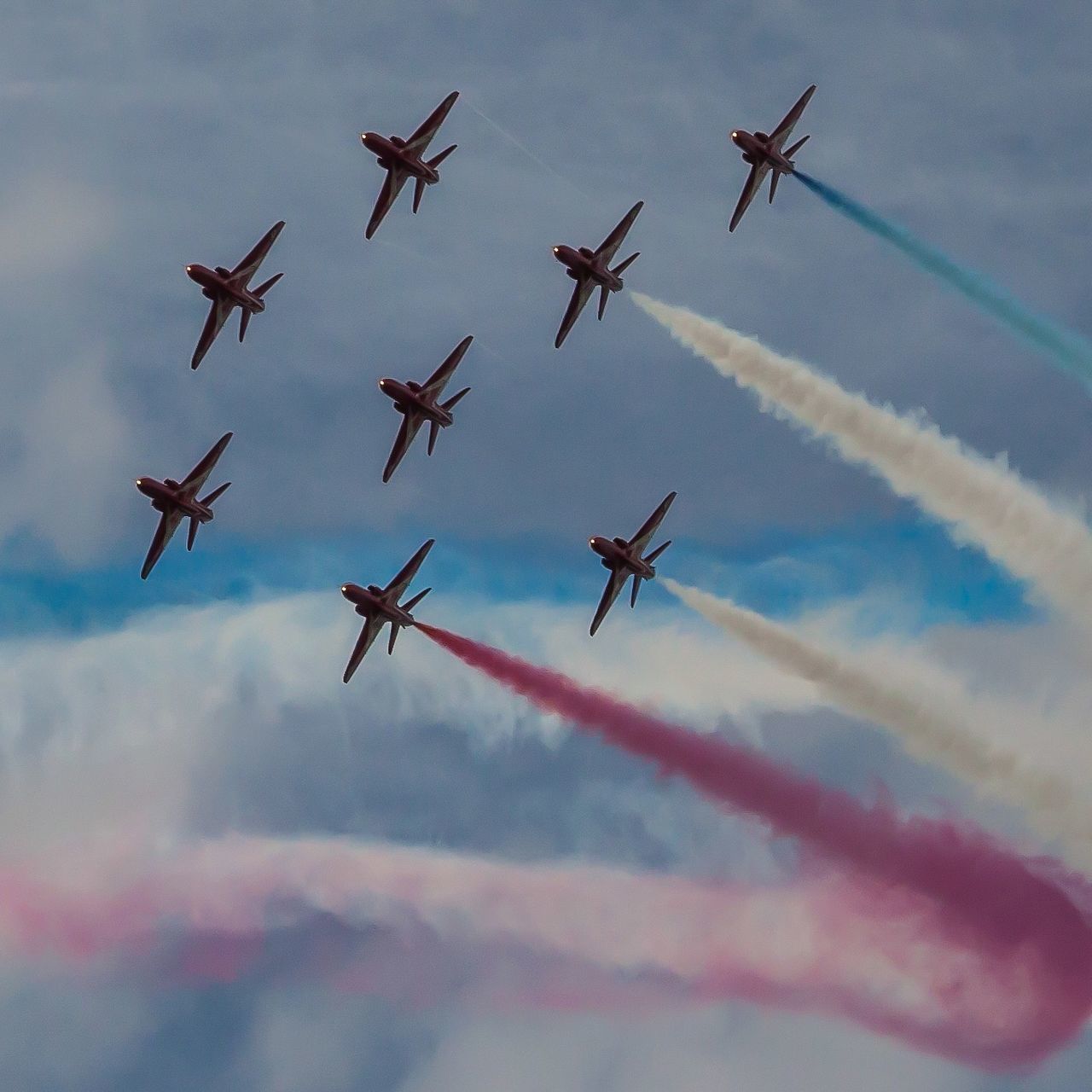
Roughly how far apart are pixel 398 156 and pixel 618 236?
11.0m

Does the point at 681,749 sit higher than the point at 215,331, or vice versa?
the point at 215,331

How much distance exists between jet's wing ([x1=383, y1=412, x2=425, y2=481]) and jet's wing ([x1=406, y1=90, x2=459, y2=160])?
12.3m

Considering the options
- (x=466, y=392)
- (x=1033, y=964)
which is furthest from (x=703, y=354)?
(x=1033, y=964)

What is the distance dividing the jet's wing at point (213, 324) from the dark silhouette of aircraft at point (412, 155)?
9.56 metres

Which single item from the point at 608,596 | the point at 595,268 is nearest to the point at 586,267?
the point at 595,268

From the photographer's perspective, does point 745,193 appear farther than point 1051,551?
Yes

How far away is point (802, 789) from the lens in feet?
244

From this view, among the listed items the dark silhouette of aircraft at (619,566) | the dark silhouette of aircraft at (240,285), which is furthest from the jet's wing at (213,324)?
the dark silhouette of aircraft at (619,566)

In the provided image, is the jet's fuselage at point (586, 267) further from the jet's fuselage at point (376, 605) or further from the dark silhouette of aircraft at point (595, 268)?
the jet's fuselage at point (376, 605)

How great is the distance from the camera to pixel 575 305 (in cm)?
8138

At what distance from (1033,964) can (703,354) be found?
1223 inches

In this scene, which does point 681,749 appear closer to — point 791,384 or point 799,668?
point 799,668

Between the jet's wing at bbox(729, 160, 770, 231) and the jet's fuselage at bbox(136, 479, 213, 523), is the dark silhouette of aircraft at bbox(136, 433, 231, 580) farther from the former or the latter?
the jet's wing at bbox(729, 160, 770, 231)

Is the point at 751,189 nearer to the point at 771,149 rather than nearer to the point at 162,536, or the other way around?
the point at 771,149
